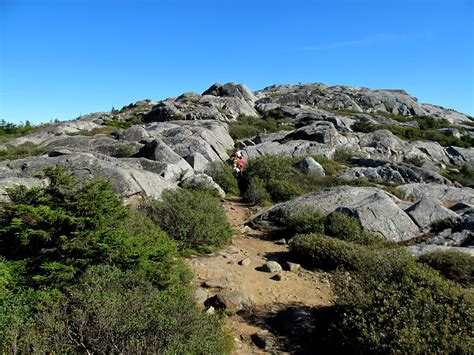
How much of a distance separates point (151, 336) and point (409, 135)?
117 ft

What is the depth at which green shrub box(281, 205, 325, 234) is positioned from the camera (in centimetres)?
1127

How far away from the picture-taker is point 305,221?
11.5 meters

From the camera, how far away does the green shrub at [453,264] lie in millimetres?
8305

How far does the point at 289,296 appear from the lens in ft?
26.1

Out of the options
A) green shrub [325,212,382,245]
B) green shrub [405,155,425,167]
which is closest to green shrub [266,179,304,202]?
green shrub [325,212,382,245]

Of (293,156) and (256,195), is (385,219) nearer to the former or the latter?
(256,195)

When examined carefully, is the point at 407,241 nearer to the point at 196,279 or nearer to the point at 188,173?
the point at 196,279

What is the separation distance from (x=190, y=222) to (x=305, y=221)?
3806 millimetres

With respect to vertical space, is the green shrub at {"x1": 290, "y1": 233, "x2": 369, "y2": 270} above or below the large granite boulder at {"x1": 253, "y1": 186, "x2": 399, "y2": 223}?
below

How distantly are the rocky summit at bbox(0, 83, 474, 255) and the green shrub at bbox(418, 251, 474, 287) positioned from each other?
1.85 ft

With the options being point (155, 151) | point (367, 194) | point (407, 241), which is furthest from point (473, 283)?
point (155, 151)

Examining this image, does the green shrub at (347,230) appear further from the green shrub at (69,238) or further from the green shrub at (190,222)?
the green shrub at (69,238)

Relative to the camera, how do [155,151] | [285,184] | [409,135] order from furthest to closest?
[409,135]
[155,151]
[285,184]

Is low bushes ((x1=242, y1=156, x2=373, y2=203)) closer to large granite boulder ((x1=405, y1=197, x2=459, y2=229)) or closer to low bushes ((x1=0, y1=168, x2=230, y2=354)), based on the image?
large granite boulder ((x1=405, y1=197, x2=459, y2=229))
